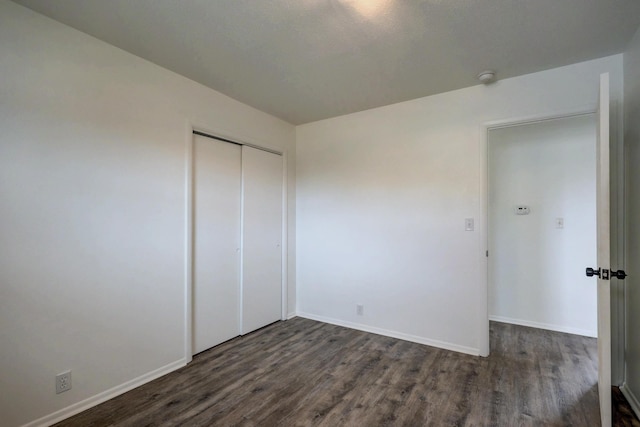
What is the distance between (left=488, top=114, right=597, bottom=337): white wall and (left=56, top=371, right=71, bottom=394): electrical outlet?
4.24 m

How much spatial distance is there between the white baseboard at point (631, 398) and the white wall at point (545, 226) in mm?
1328

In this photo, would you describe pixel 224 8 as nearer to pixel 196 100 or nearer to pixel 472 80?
pixel 196 100

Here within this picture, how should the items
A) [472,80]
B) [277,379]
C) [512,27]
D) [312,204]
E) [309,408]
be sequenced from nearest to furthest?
[512,27] < [309,408] < [277,379] < [472,80] < [312,204]

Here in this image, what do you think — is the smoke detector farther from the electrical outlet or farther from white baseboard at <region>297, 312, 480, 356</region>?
the electrical outlet

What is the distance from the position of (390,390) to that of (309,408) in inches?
24.9

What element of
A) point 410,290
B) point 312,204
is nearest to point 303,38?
point 312,204

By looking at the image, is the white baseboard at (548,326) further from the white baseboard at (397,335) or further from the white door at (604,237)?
the white door at (604,237)

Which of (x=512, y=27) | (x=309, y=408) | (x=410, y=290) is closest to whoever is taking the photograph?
(x=512, y=27)

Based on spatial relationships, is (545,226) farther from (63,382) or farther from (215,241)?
(63,382)

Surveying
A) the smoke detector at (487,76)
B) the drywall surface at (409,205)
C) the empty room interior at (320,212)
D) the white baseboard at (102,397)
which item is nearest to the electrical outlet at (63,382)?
the empty room interior at (320,212)

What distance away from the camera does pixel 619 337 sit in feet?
7.32

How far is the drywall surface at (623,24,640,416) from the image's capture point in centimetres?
196

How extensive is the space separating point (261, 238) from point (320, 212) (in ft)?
2.63

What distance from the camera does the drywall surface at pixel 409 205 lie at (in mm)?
2721
